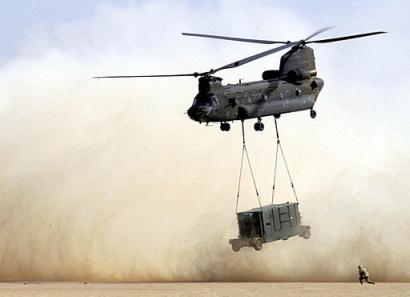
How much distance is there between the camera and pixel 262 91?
130 feet

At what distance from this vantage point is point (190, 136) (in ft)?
201

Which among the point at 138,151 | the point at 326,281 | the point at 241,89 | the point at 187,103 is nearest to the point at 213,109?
the point at 241,89
